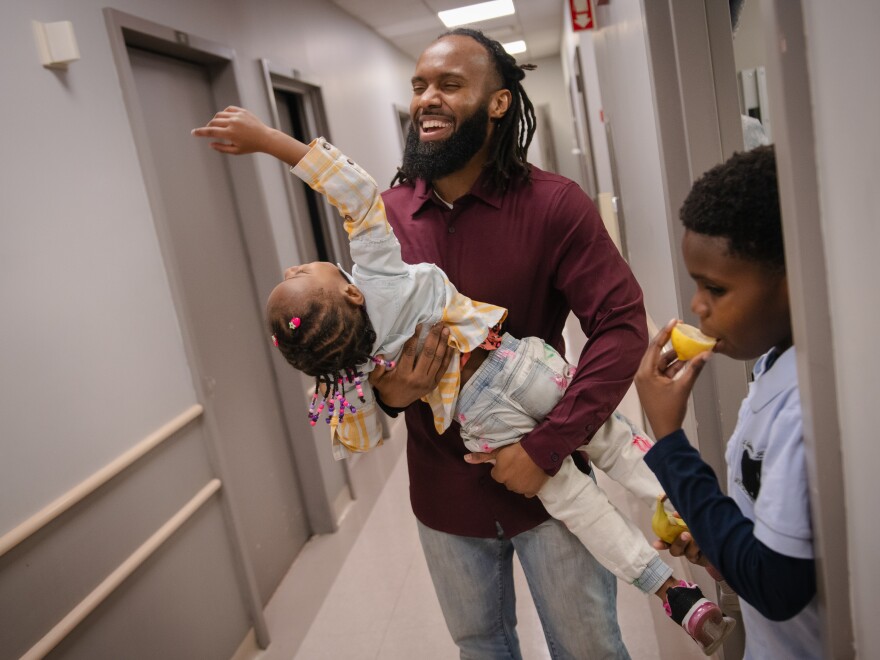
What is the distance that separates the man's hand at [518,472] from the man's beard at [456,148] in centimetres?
63

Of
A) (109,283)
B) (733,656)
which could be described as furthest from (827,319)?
(109,283)

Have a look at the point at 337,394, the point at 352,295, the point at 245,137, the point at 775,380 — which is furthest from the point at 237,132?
the point at 775,380

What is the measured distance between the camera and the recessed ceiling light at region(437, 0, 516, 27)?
6.30m

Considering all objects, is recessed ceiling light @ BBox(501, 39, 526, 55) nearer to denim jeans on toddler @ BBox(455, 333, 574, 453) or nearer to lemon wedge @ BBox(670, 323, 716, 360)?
denim jeans on toddler @ BBox(455, 333, 574, 453)

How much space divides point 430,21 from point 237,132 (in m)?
5.65

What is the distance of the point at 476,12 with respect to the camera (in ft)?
21.7

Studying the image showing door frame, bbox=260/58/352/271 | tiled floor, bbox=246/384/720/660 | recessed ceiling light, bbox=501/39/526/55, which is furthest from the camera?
recessed ceiling light, bbox=501/39/526/55

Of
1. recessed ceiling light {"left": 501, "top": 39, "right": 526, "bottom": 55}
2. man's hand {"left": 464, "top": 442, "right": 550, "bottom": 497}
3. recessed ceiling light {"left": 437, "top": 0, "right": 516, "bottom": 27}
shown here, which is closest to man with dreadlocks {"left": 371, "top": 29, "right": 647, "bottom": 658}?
man's hand {"left": 464, "top": 442, "right": 550, "bottom": 497}

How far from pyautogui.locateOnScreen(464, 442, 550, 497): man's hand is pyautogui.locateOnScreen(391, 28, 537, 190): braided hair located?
22.7 inches

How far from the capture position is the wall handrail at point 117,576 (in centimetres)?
169

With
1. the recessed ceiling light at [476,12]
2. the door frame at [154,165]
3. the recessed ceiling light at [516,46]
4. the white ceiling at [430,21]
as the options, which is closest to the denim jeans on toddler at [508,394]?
the door frame at [154,165]

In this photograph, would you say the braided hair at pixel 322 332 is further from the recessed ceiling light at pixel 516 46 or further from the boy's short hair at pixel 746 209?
the recessed ceiling light at pixel 516 46

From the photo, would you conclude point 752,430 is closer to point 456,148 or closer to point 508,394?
point 508,394

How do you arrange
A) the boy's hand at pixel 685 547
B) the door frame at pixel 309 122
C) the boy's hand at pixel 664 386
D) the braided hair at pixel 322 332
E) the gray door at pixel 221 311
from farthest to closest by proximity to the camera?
the door frame at pixel 309 122
the gray door at pixel 221 311
the braided hair at pixel 322 332
the boy's hand at pixel 685 547
the boy's hand at pixel 664 386
